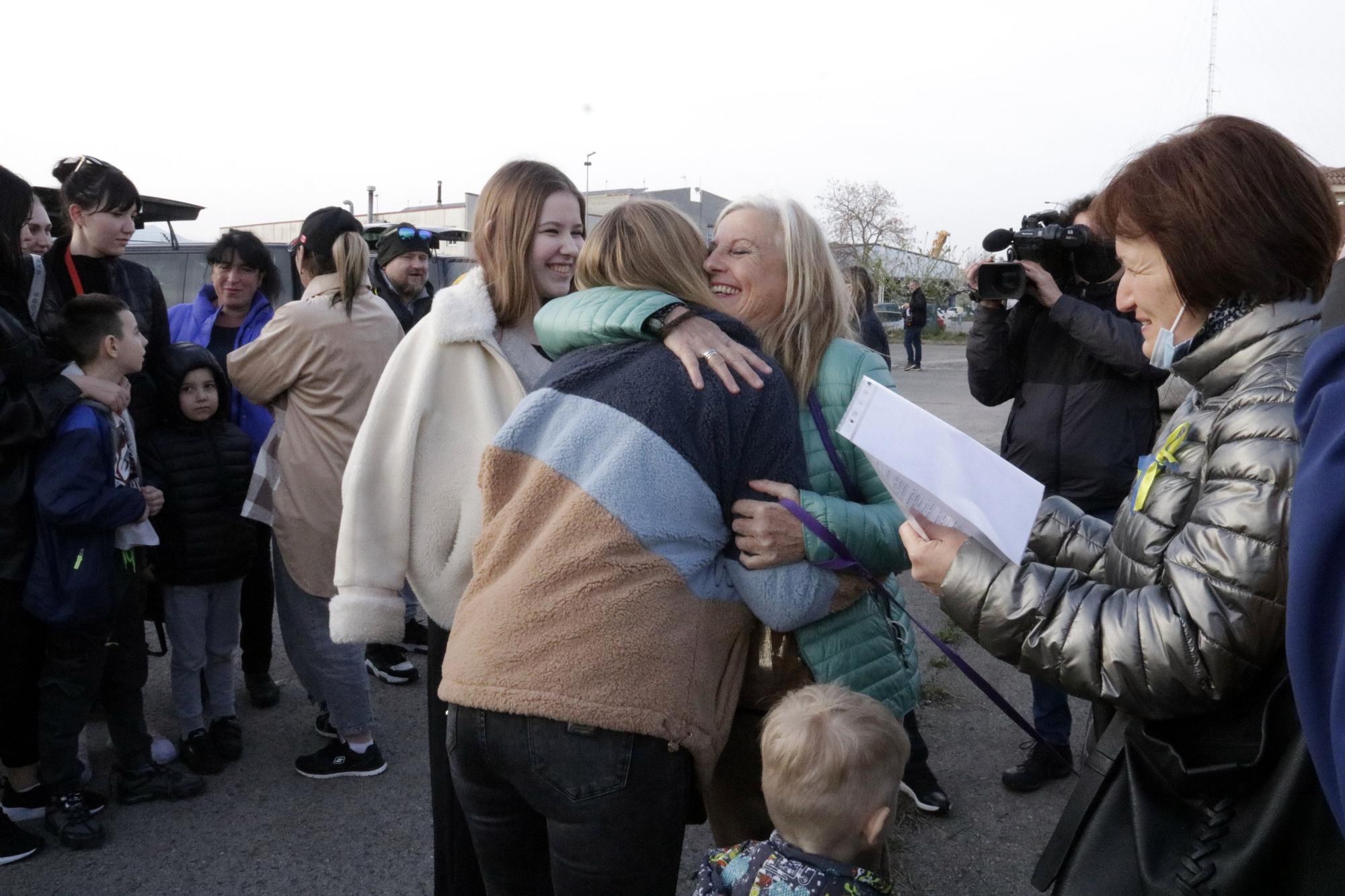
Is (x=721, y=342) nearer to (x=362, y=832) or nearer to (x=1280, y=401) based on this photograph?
(x=1280, y=401)

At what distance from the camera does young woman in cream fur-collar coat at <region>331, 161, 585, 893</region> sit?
6.79ft

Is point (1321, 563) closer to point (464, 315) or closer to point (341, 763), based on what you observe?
point (464, 315)

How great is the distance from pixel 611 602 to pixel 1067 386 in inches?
97.7

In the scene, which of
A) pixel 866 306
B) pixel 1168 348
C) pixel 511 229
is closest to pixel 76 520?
pixel 511 229

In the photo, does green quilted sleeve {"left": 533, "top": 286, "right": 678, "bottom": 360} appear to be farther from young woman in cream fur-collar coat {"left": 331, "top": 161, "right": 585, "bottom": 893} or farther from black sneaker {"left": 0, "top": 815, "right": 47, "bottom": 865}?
black sneaker {"left": 0, "top": 815, "right": 47, "bottom": 865}

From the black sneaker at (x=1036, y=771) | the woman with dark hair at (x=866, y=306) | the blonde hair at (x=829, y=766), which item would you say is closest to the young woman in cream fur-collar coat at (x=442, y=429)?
the blonde hair at (x=829, y=766)

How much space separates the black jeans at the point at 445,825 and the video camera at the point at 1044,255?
7.35 feet

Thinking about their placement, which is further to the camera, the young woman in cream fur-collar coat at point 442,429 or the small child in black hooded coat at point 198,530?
the small child in black hooded coat at point 198,530

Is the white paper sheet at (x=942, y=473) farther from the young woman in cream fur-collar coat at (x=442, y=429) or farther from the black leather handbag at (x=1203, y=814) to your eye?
the young woman in cream fur-collar coat at (x=442, y=429)

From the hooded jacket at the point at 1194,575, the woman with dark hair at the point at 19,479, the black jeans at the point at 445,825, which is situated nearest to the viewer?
the hooded jacket at the point at 1194,575

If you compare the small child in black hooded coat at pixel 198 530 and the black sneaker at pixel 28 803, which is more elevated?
the small child in black hooded coat at pixel 198 530

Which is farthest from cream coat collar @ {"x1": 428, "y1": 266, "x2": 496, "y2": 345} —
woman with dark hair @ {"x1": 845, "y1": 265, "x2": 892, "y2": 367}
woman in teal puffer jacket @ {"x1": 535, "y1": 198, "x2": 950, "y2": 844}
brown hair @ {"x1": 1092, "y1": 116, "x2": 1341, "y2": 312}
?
woman with dark hair @ {"x1": 845, "y1": 265, "x2": 892, "y2": 367}

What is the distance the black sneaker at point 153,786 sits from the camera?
3322mm

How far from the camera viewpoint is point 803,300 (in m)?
2.07
